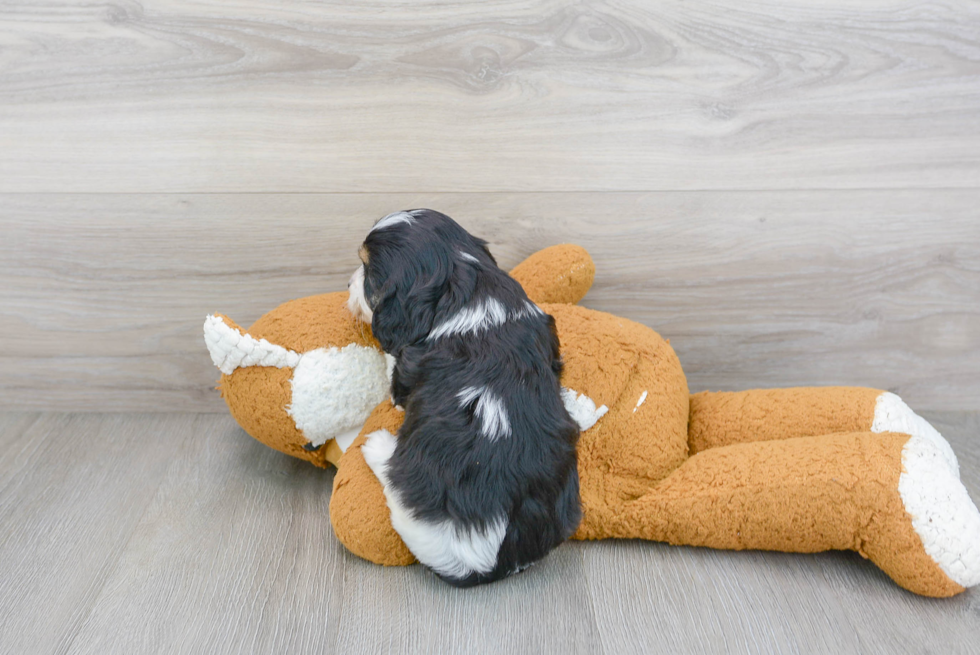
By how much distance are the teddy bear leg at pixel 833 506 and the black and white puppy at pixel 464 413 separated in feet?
0.59

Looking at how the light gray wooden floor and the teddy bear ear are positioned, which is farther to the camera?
the teddy bear ear

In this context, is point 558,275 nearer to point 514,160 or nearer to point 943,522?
point 514,160

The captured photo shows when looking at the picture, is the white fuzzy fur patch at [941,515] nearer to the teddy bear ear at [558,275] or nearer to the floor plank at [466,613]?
the floor plank at [466,613]

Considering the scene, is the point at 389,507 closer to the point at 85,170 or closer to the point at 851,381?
the point at 85,170

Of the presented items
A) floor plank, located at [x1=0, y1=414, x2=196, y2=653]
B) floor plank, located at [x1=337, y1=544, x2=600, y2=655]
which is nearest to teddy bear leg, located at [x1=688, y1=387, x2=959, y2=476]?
floor plank, located at [x1=337, y1=544, x2=600, y2=655]

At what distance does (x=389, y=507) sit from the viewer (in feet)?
3.33

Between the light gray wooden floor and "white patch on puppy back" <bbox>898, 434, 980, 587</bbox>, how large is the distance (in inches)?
2.7

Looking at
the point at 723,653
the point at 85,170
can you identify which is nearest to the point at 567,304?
the point at 723,653

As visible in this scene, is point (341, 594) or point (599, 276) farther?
point (599, 276)

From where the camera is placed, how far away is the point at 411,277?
3.17ft

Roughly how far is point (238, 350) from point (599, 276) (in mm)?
711

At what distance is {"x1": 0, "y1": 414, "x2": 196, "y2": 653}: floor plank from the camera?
980 millimetres

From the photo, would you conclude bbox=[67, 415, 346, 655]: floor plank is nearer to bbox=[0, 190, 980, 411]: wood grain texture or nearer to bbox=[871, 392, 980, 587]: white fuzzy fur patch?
bbox=[0, 190, 980, 411]: wood grain texture

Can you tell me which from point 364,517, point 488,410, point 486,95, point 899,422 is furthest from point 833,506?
point 486,95
